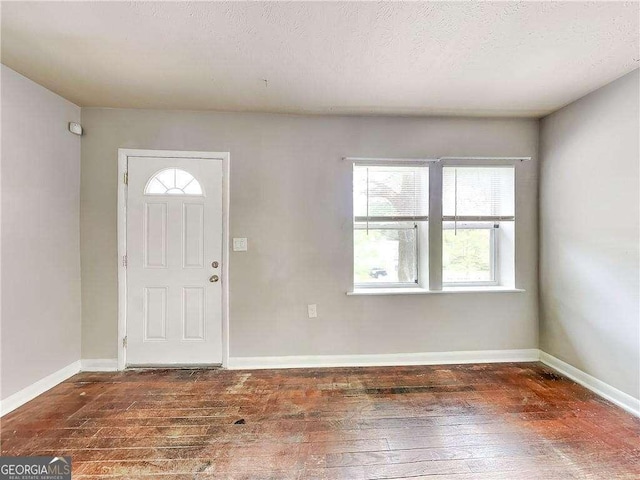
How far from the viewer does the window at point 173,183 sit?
2719 mm

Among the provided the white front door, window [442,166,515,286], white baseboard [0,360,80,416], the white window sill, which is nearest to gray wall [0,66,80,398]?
white baseboard [0,360,80,416]

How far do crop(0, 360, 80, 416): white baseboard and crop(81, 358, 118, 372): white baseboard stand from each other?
0.06 m

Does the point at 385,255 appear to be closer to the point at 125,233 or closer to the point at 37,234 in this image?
the point at 125,233

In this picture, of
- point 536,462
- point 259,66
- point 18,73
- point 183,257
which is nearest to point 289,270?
point 183,257

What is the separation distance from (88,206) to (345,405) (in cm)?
283

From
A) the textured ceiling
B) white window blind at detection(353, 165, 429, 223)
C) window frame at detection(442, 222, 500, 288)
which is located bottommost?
window frame at detection(442, 222, 500, 288)

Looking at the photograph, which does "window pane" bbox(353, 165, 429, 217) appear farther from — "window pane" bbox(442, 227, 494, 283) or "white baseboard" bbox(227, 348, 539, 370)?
"white baseboard" bbox(227, 348, 539, 370)

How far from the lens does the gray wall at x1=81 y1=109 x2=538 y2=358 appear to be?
106 inches

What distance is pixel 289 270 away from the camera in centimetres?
279

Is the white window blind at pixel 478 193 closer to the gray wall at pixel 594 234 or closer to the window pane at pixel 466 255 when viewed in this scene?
the window pane at pixel 466 255

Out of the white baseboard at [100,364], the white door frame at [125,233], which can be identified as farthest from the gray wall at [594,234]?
the white baseboard at [100,364]

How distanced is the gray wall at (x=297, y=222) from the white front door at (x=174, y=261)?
6.3 inches

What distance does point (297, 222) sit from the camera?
279 centimetres

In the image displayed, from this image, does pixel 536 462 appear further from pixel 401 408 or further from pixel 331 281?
pixel 331 281
